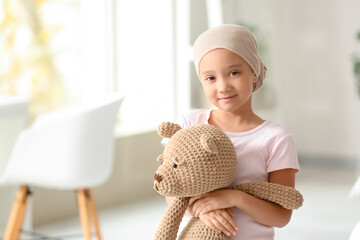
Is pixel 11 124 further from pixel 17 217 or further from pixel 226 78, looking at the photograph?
pixel 226 78

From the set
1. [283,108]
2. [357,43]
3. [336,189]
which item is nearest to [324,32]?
[357,43]

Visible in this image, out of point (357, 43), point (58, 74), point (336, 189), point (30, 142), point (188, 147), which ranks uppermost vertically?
point (357, 43)

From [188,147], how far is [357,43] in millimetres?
4885

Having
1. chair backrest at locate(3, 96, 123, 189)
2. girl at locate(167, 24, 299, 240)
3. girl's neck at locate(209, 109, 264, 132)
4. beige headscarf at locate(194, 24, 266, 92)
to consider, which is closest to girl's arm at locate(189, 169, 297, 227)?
girl at locate(167, 24, 299, 240)

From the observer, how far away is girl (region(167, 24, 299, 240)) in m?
1.07

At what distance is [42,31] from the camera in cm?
394

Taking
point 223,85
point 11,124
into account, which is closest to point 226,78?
point 223,85

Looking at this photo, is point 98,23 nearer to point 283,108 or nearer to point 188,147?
point 283,108

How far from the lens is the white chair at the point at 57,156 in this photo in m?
2.76

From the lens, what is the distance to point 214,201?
1.06 m

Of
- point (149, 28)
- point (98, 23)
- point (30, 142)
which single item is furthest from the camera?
point (149, 28)

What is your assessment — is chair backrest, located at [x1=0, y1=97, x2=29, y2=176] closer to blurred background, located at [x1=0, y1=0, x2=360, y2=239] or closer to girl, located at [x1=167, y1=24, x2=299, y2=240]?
blurred background, located at [x1=0, y1=0, x2=360, y2=239]

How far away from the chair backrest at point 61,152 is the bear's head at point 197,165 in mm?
1777

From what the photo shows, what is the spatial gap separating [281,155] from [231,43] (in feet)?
0.68
